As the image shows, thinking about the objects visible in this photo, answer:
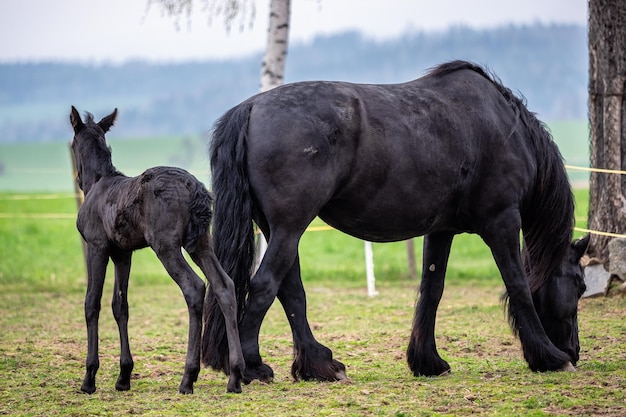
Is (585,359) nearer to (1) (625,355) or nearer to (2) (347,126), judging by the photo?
(1) (625,355)

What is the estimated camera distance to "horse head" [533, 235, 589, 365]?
21.5 ft

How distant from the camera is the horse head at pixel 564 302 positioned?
21.5ft

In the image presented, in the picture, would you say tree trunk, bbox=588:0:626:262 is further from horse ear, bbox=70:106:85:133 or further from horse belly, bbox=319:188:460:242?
horse ear, bbox=70:106:85:133

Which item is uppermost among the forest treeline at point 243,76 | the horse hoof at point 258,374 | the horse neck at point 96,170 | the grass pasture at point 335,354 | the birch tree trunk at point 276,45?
the forest treeline at point 243,76

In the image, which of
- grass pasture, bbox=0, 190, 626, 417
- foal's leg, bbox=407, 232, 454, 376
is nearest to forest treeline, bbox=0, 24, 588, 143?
grass pasture, bbox=0, 190, 626, 417

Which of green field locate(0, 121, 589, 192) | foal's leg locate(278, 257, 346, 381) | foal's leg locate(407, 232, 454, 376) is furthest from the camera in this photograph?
green field locate(0, 121, 589, 192)

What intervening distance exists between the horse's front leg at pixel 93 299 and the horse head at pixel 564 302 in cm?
310

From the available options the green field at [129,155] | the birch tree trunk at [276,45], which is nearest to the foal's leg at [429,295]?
the birch tree trunk at [276,45]

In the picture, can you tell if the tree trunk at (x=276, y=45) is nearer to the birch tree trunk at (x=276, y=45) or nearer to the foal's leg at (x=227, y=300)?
the birch tree trunk at (x=276, y=45)

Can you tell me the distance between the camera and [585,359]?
6828mm

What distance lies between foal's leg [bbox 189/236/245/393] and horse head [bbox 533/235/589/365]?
2349mm

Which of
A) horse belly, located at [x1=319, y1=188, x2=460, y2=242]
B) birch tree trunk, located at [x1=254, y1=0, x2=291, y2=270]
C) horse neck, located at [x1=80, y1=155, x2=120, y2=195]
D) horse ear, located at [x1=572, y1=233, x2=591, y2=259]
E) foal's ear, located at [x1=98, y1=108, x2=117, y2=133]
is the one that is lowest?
horse ear, located at [x1=572, y1=233, x2=591, y2=259]

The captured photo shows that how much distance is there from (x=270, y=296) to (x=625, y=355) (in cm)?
285

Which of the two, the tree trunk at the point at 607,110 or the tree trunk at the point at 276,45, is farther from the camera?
the tree trunk at the point at 276,45
